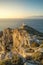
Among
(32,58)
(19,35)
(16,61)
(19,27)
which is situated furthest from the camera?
(19,27)

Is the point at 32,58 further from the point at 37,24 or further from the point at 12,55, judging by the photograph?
the point at 37,24

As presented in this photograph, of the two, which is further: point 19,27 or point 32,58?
point 19,27

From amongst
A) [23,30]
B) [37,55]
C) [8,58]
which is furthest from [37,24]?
[8,58]

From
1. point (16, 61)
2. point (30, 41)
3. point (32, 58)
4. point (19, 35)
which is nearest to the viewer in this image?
point (16, 61)

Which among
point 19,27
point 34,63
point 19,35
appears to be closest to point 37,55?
point 34,63

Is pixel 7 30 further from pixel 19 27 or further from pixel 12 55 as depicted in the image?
pixel 12 55

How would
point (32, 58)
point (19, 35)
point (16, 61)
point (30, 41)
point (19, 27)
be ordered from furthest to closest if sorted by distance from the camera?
point (19, 27)
point (19, 35)
point (30, 41)
point (32, 58)
point (16, 61)
